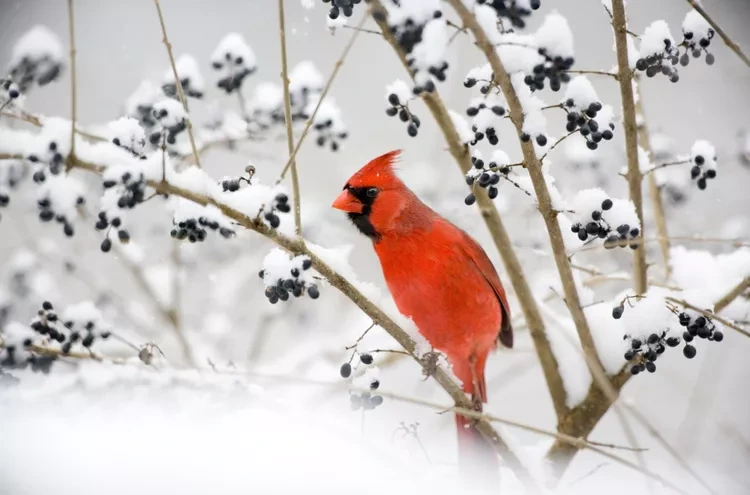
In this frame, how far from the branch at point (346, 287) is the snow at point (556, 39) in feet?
1.63

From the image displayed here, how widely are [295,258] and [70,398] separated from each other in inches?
34.3

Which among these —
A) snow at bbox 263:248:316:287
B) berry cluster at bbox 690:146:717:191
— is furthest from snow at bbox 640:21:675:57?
snow at bbox 263:248:316:287

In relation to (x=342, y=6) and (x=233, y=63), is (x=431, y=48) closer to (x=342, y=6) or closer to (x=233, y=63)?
(x=342, y=6)

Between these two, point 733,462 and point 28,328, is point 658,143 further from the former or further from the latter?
point 28,328

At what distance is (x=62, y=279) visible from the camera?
3.05 metres

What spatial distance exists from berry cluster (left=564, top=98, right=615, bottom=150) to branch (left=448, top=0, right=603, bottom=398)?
0.08 metres

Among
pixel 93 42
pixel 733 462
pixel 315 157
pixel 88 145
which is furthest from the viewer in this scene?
pixel 315 157

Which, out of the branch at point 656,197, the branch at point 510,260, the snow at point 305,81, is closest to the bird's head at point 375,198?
the branch at point 510,260

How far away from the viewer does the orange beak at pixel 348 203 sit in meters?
1.64

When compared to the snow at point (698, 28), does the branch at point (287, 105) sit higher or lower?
lower

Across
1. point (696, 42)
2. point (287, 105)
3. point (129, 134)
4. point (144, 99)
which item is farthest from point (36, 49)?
point (696, 42)

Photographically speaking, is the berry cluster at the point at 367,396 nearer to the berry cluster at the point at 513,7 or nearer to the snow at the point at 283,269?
the snow at the point at 283,269

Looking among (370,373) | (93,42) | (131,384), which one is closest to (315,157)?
(93,42)

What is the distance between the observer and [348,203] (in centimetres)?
165
